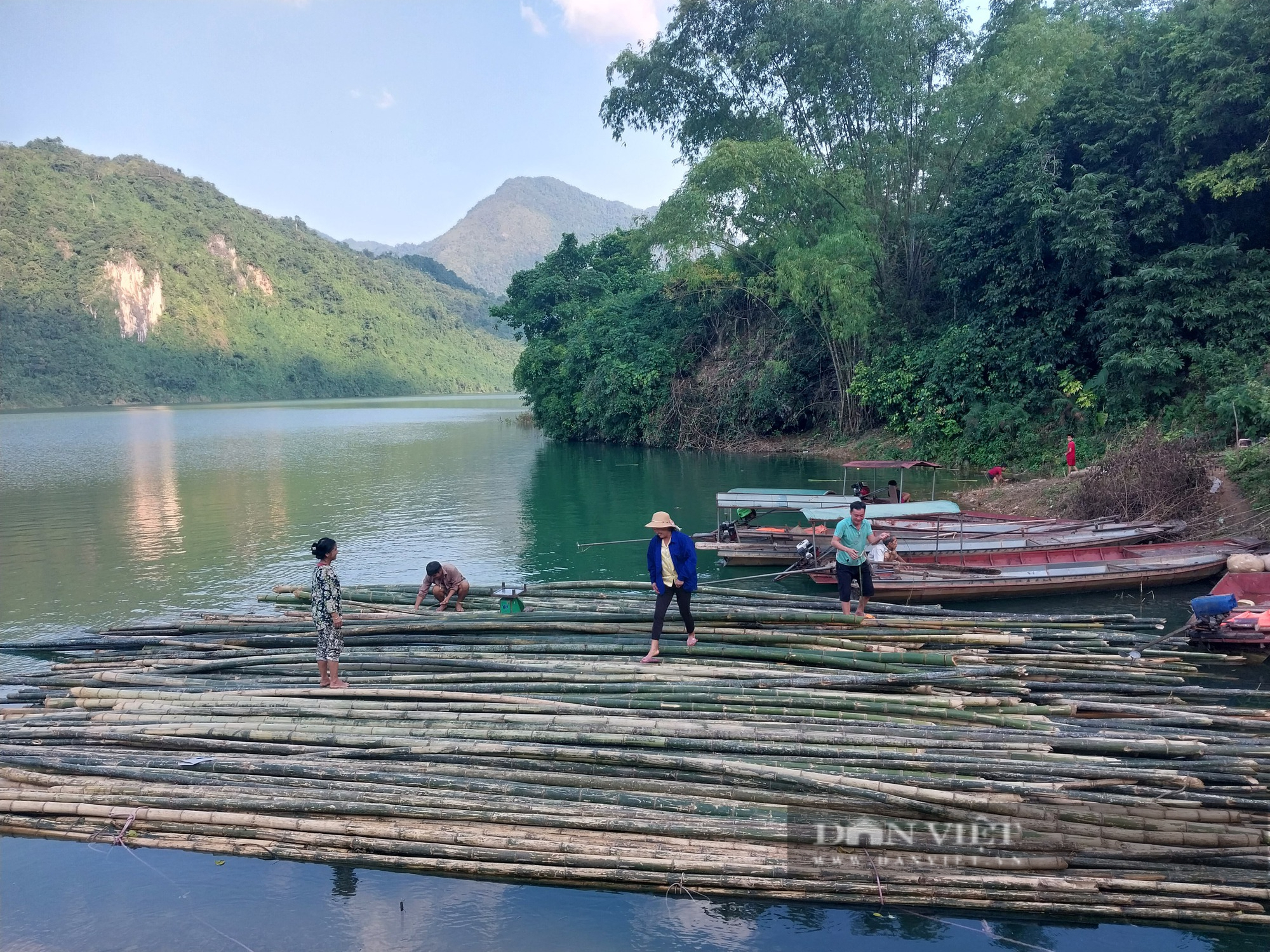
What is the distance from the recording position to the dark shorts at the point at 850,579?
9.63m

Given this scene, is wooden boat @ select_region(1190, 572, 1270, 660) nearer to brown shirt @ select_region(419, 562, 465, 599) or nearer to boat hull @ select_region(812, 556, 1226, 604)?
boat hull @ select_region(812, 556, 1226, 604)

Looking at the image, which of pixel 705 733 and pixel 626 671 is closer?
pixel 705 733

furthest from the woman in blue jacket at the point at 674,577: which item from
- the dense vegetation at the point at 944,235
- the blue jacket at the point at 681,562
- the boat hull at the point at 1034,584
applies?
the dense vegetation at the point at 944,235

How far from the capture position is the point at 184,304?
4542 inches

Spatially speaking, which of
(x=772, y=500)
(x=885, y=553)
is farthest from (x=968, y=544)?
(x=772, y=500)

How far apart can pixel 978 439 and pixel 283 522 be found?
845 inches

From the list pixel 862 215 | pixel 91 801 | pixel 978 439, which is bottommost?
pixel 91 801

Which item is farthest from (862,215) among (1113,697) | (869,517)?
(1113,697)

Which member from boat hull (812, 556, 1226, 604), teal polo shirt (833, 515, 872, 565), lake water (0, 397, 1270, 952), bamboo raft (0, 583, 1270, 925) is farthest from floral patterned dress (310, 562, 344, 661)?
boat hull (812, 556, 1226, 604)

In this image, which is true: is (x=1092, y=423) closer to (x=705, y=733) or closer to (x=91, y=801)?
(x=705, y=733)

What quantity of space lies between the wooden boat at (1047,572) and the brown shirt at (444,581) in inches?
253

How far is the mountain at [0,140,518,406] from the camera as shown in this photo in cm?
10056

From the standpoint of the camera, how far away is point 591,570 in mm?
16375

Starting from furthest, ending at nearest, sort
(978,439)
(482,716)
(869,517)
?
(978,439), (869,517), (482,716)
